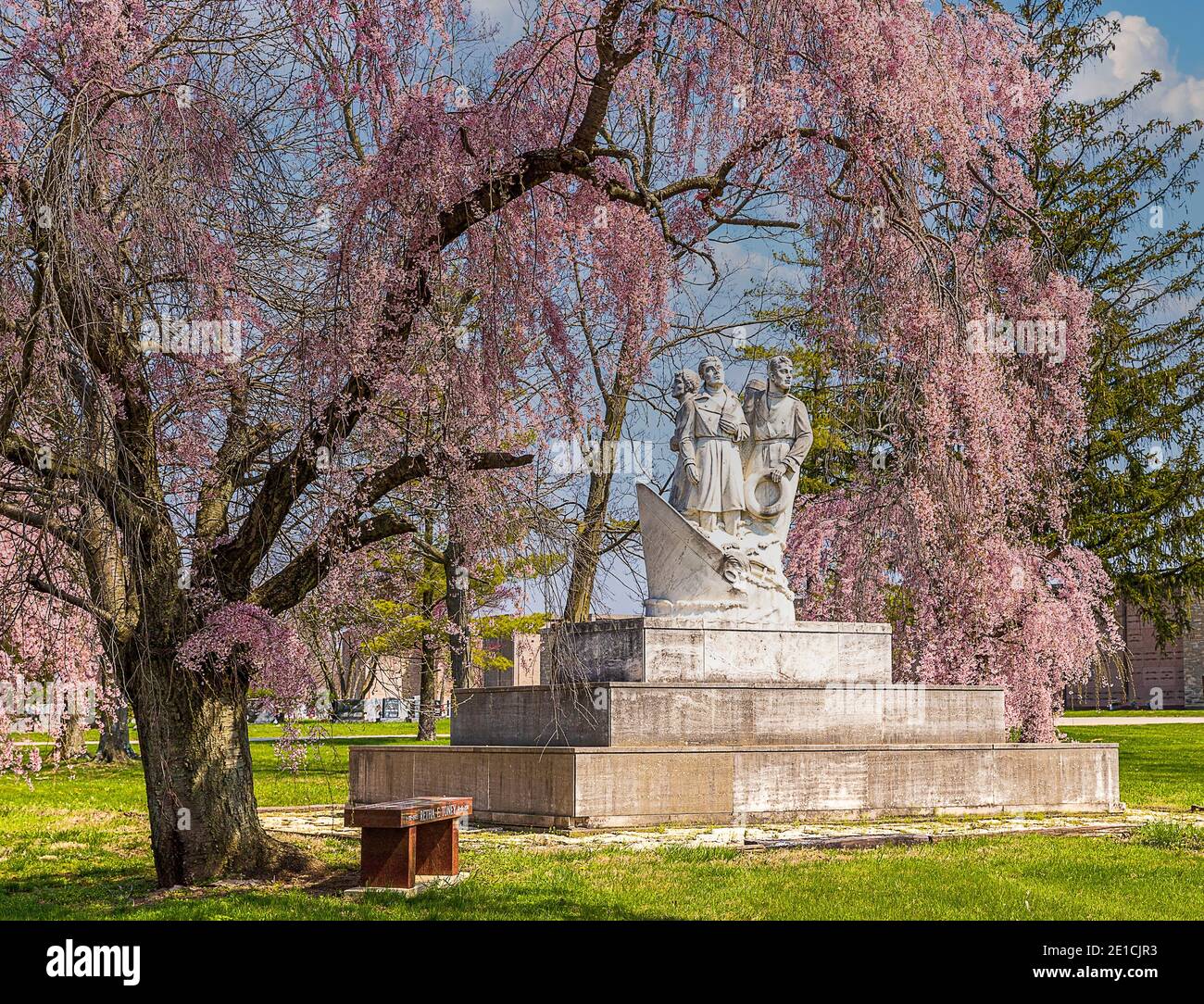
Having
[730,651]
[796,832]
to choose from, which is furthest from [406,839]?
[730,651]

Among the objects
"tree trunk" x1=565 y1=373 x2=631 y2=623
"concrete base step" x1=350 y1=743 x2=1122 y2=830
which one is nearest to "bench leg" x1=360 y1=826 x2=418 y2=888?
"tree trunk" x1=565 y1=373 x2=631 y2=623

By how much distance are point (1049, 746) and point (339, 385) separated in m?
8.57

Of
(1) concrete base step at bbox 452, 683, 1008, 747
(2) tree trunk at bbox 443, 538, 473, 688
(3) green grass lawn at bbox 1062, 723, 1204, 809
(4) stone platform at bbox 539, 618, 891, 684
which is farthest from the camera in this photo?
(3) green grass lawn at bbox 1062, 723, 1204, 809

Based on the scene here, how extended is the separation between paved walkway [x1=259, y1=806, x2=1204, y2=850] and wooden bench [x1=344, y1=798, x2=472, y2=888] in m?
1.59

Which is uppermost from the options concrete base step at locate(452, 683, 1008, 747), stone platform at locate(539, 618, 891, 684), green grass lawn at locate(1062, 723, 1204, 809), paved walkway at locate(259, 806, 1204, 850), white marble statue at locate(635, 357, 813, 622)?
white marble statue at locate(635, 357, 813, 622)

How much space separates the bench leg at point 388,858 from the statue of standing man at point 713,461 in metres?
6.04

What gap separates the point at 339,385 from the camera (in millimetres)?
8586

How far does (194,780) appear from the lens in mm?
9156

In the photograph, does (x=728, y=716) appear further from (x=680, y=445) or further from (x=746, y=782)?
(x=680, y=445)

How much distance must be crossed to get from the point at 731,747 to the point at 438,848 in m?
4.15

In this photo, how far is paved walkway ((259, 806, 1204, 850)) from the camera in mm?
10805

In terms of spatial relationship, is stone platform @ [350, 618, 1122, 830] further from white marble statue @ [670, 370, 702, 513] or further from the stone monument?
white marble statue @ [670, 370, 702, 513]

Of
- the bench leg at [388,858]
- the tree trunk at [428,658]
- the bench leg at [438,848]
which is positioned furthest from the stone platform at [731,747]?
the tree trunk at [428,658]
